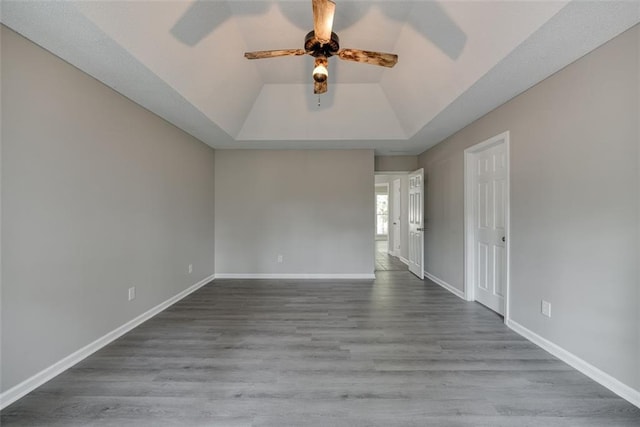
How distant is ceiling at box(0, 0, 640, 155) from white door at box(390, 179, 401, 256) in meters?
3.19

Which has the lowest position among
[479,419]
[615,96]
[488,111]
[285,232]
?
[479,419]

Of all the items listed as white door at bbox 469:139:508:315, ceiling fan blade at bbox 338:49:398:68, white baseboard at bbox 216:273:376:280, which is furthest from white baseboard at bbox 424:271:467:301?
ceiling fan blade at bbox 338:49:398:68

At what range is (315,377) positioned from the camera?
2027 mm

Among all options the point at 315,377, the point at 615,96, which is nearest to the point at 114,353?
the point at 315,377

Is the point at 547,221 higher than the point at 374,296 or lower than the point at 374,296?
higher

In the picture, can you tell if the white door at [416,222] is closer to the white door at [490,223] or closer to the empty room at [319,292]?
the empty room at [319,292]

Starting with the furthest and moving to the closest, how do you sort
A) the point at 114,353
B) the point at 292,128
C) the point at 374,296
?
the point at 292,128 < the point at 374,296 < the point at 114,353

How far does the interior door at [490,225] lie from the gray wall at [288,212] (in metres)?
1.94

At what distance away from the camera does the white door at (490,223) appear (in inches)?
125

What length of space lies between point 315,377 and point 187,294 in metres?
2.78

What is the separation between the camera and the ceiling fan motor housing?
6.86 feet

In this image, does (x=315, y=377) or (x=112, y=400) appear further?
(x=315, y=377)

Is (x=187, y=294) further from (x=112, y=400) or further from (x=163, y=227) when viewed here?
(x=112, y=400)

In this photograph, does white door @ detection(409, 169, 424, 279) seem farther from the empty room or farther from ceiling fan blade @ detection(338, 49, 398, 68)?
ceiling fan blade @ detection(338, 49, 398, 68)
